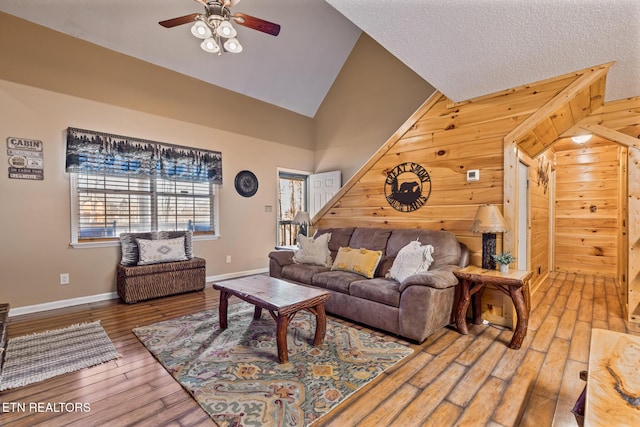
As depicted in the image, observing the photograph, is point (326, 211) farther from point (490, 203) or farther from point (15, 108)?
point (15, 108)

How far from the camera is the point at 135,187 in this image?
14.0ft

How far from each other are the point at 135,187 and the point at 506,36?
4.69 metres

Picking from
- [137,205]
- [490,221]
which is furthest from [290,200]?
[490,221]

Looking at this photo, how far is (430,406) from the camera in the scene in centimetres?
Answer: 173

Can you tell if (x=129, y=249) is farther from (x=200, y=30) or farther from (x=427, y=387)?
(x=427, y=387)

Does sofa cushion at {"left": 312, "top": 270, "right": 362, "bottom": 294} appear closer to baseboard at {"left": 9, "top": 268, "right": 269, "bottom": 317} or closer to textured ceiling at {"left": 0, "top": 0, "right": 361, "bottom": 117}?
baseboard at {"left": 9, "top": 268, "right": 269, "bottom": 317}

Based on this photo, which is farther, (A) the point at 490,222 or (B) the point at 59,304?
(B) the point at 59,304

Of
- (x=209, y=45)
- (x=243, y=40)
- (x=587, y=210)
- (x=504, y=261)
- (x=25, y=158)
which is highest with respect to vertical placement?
(x=243, y=40)

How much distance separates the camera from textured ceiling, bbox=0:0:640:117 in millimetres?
1914

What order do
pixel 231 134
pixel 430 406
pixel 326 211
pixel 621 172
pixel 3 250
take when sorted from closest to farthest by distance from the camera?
1. pixel 430 406
2. pixel 3 250
3. pixel 621 172
4. pixel 326 211
5. pixel 231 134

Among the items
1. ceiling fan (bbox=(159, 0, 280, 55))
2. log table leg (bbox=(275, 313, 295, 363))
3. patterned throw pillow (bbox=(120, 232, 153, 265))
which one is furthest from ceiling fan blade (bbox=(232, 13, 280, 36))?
patterned throw pillow (bbox=(120, 232, 153, 265))

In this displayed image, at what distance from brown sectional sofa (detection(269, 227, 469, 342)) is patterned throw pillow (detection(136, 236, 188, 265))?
1.47 m

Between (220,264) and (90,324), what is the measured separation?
7.02 feet

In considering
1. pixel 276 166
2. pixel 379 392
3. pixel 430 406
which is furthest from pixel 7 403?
pixel 276 166
